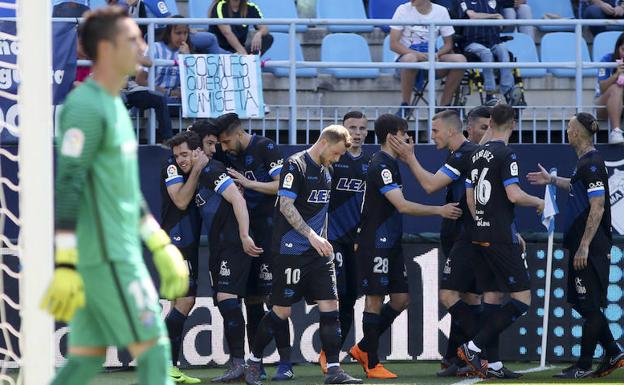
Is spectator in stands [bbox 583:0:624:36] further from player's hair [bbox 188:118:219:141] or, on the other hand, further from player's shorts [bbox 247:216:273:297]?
player's hair [bbox 188:118:219:141]

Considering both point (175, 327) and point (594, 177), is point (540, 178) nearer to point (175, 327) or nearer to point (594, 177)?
point (594, 177)

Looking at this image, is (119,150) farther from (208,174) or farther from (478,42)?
(478,42)

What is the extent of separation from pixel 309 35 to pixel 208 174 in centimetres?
565

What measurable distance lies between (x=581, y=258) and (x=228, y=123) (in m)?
3.14

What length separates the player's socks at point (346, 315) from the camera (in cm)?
1117

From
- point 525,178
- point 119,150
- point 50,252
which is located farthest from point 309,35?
point 119,150

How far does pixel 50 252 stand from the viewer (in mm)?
6949

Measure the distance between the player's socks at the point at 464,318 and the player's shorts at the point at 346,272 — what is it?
2.93ft

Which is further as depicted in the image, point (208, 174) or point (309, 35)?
point (309, 35)

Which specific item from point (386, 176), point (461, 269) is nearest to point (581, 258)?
point (461, 269)

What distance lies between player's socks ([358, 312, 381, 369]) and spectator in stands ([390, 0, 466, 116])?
2.96 meters

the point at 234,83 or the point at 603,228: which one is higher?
the point at 234,83

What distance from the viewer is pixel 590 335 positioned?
10641mm

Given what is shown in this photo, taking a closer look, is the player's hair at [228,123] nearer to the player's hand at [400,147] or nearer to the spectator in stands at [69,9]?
the player's hand at [400,147]
